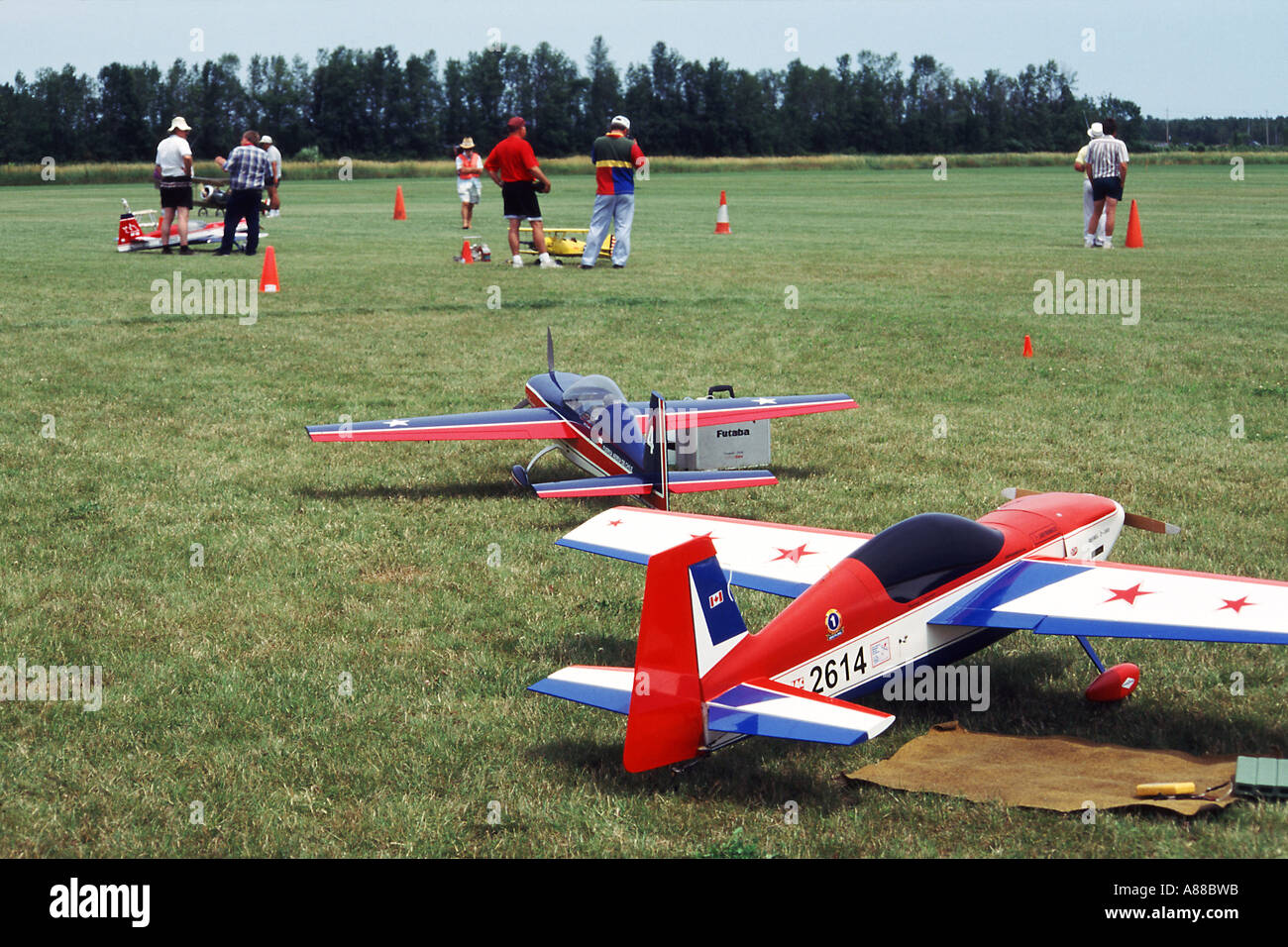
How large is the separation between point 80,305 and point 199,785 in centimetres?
1530

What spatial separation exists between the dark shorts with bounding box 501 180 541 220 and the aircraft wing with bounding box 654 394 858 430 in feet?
39.4

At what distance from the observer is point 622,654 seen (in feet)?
21.8

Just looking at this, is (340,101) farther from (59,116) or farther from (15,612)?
(15,612)

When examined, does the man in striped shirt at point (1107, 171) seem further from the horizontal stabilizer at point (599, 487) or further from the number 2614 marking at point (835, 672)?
the number 2614 marking at point (835, 672)

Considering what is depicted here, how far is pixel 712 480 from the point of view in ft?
28.5

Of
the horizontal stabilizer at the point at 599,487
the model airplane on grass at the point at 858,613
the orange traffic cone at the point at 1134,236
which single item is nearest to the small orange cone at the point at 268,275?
the horizontal stabilizer at the point at 599,487

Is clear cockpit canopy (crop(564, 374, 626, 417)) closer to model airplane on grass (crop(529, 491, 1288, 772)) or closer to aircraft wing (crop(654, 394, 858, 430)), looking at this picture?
aircraft wing (crop(654, 394, 858, 430))

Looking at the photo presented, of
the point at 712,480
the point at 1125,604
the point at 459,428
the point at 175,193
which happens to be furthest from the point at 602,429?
the point at 175,193

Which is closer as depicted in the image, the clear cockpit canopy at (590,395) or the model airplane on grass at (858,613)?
the model airplane on grass at (858,613)

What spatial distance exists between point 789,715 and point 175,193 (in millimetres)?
22137

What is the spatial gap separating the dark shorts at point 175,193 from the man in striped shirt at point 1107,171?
17.9 m

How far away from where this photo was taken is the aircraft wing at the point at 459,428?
9.54 m

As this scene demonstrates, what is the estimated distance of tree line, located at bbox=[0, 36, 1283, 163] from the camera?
107 metres

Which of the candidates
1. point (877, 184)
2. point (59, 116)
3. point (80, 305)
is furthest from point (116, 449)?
point (59, 116)
